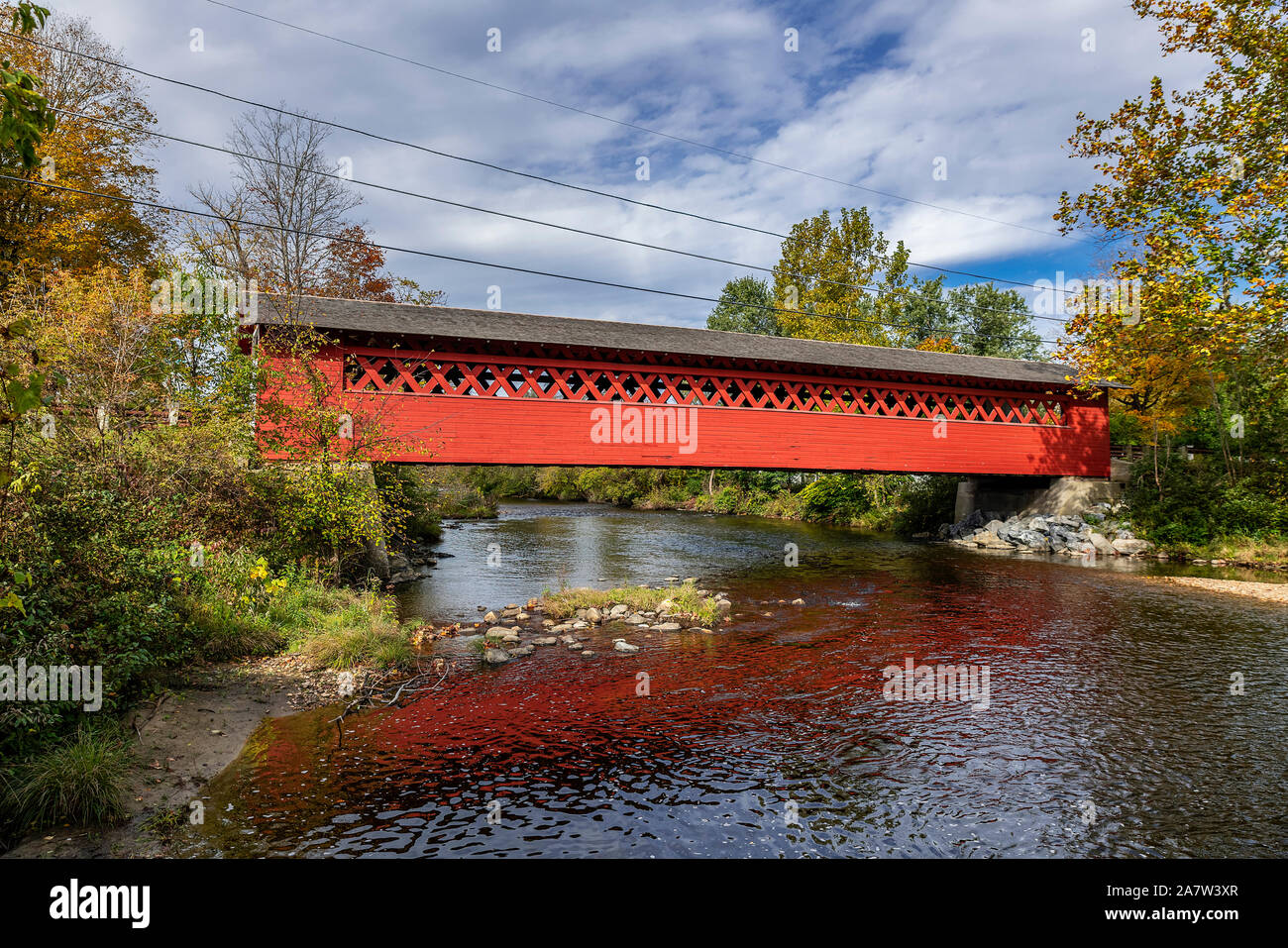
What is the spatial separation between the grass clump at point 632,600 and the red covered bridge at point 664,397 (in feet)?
12.5

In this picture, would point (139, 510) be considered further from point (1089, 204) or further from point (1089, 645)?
point (1089, 204)

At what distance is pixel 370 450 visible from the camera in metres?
11.2

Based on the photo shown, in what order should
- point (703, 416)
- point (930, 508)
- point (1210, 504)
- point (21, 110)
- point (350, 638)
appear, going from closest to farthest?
point (21, 110)
point (350, 638)
point (703, 416)
point (1210, 504)
point (930, 508)

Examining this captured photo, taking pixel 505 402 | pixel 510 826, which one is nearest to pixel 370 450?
pixel 505 402

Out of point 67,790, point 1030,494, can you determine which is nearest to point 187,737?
point 67,790

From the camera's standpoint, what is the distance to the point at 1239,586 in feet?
44.3

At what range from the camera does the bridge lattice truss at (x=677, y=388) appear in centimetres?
1448

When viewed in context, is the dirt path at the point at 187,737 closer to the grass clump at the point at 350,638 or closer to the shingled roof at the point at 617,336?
the grass clump at the point at 350,638

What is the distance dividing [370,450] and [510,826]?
804 centimetres

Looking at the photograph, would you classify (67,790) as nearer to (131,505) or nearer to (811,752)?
(131,505)

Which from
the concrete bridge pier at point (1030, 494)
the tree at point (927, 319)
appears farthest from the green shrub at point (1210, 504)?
the tree at point (927, 319)

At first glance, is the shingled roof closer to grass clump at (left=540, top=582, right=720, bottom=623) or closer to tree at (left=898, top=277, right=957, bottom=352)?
grass clump at (left=540, top=582, right=720, bottom=623)

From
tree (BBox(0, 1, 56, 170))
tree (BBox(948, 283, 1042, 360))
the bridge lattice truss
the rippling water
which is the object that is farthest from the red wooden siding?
tree (BBox(948, 283, 1042, 360))

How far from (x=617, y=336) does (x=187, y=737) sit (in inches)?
489
